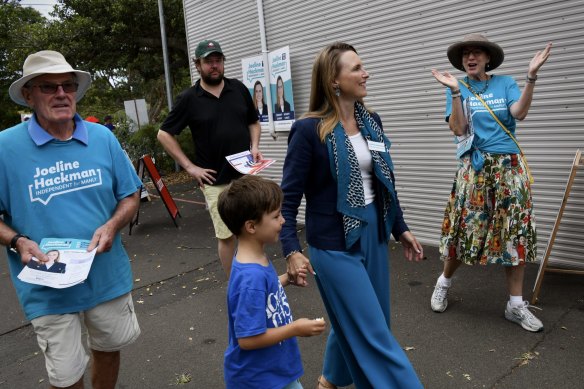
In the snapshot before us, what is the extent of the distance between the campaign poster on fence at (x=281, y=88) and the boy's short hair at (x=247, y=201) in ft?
18.1

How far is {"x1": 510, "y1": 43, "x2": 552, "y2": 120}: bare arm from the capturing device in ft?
11.9

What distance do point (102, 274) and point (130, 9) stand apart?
15.1 m

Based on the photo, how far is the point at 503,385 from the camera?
3.26 meters

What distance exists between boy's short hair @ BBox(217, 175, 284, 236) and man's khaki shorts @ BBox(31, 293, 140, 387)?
107cm

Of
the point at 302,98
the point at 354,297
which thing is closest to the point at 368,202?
the point at 354,297

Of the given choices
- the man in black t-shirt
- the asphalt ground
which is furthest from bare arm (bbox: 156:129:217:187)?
the asphalt ground

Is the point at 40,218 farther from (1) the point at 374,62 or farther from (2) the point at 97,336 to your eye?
(1) the point at 374,62

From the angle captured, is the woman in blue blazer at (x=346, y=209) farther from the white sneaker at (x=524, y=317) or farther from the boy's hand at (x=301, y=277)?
the white sneaker at (x=524, y=317)

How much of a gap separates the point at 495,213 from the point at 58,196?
2.99 m

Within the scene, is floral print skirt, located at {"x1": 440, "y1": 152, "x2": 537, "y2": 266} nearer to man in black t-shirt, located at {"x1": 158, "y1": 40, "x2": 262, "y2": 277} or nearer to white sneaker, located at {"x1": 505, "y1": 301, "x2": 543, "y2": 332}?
white sneaker, located at {"x1": 505, "y1": 301, "x2": 543, "y2": 332}

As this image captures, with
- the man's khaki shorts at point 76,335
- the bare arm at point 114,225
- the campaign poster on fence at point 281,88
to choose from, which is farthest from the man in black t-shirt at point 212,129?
the campaign poster on fence at point 281,88

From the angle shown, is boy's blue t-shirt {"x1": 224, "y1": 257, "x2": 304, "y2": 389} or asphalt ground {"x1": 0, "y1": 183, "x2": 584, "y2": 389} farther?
asphalt ground {"x1": 0, "y1": 183, "x2": 584, "y2": 389}

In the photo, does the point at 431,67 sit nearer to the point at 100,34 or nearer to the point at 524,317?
the point at 524,317

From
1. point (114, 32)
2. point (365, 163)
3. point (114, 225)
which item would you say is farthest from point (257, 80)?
point (114, 32)
